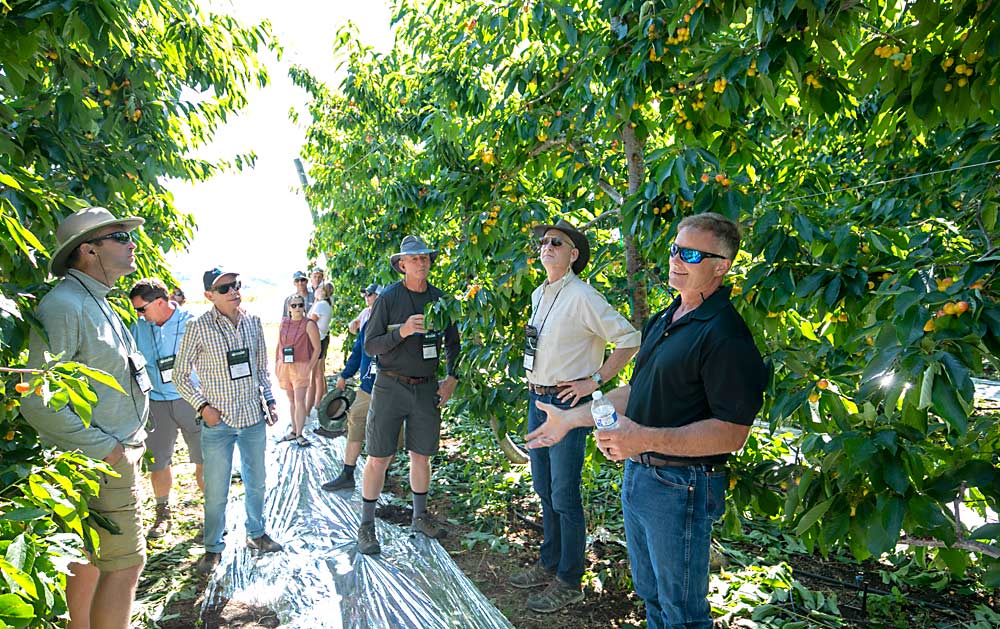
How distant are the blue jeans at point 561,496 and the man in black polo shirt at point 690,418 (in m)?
0.87

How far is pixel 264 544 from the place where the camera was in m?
3.75

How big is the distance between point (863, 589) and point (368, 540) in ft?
8.78

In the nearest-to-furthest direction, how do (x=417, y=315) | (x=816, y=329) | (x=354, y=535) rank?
1. (x=816, y=329)
2. (x=417, y=315)
3. (x=354, y=535)

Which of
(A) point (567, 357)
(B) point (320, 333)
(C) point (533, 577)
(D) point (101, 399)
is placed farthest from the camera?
(B) point (320, 333)

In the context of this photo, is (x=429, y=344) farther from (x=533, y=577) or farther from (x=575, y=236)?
(x=533, y=577)

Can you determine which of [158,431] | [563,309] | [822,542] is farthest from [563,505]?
[158,431]

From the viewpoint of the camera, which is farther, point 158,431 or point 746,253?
point 158,431

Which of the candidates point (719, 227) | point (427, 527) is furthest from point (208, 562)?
point (719, 227)

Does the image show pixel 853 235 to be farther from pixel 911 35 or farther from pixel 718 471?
pixel 718 471

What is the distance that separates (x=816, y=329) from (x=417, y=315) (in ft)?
6.92

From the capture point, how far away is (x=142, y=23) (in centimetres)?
373

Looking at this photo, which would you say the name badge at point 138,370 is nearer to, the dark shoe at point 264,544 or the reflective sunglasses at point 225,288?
the reflective sunglasses at point 225,288

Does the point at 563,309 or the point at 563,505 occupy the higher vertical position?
the point at 563,309

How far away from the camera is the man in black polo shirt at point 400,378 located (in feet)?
12.5
